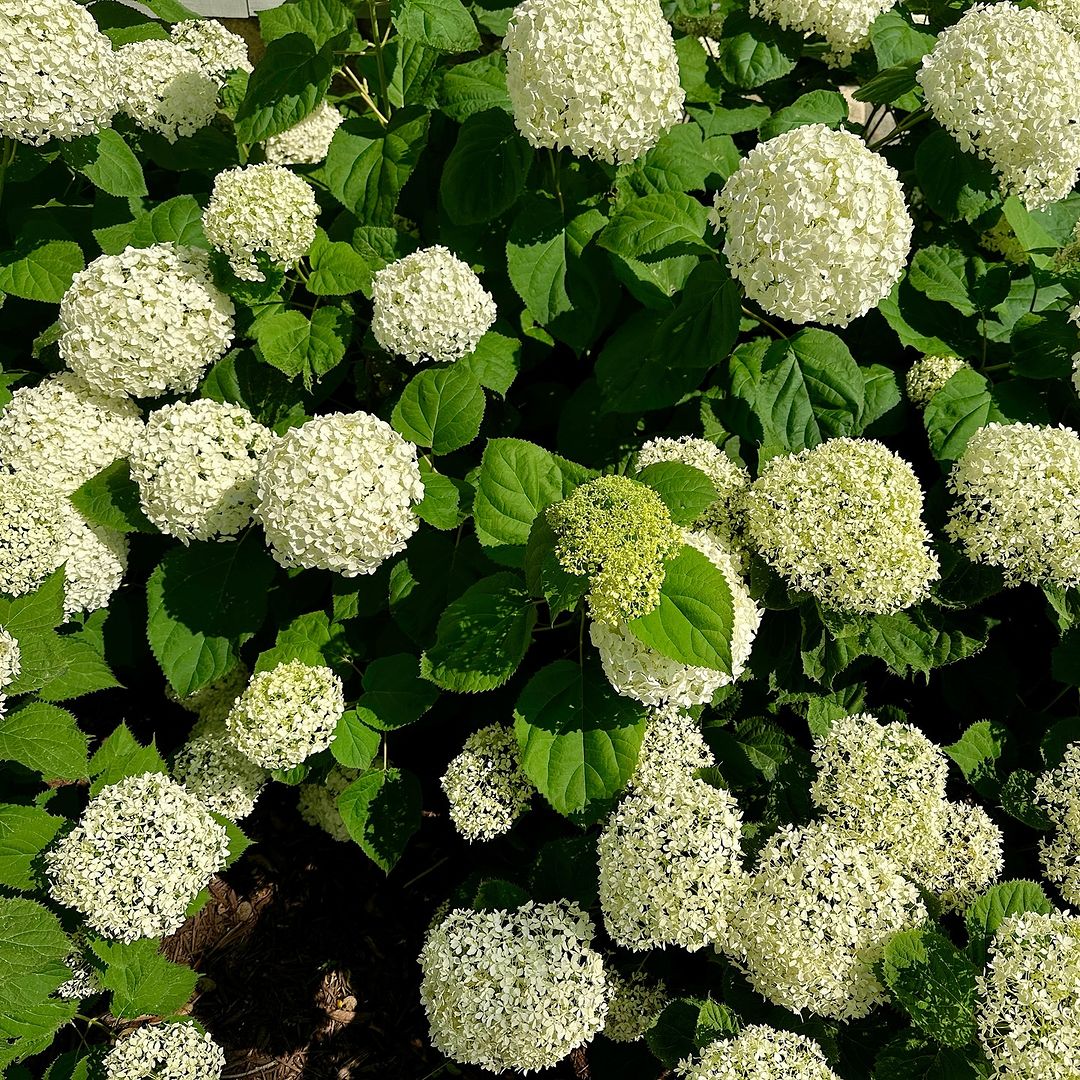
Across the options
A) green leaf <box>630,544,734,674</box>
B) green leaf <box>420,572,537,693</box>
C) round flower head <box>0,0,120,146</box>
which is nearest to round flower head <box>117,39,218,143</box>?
round flower head <box>0,0,120,146</box>

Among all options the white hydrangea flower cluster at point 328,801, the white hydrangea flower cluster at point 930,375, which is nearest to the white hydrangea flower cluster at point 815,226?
the white hydrangea flower cluster at point 930,375

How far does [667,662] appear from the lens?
2.55m

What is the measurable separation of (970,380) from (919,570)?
93 centimetres

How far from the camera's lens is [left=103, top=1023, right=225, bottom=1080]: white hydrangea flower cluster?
2857 millimetres

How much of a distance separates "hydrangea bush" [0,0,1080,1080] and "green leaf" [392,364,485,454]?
0.05 ft

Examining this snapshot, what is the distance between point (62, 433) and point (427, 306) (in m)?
1.45

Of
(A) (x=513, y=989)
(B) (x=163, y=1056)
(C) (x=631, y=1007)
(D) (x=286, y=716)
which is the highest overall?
(D) (x=286, y=716)

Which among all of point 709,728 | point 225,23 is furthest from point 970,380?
point 225,23

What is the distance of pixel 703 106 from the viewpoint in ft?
12.5

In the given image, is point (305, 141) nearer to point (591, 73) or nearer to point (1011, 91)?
point (591, 73)

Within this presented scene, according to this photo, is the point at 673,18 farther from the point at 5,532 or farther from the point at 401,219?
the point at 5,532

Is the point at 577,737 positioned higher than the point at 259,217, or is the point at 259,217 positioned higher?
the point at 259,217

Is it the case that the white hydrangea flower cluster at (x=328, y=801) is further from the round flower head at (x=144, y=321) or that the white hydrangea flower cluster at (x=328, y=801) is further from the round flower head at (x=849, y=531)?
the round flower head at (x=849, y=531)

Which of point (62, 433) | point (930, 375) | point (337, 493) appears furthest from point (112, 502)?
point (930, 375)
